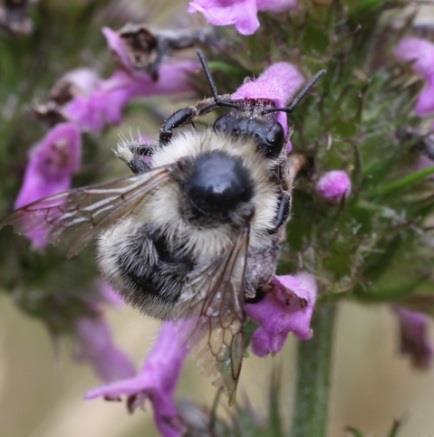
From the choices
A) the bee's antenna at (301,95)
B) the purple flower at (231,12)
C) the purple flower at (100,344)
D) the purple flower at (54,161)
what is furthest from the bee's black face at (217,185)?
the purple flower at (100,344)

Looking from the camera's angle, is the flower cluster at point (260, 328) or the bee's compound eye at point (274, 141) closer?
the bee's compound eye at point (274, 141)

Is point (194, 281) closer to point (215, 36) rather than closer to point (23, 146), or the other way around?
point (215, 36)

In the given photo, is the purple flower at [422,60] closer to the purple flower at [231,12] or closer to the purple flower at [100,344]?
the purple flower at [231,12]

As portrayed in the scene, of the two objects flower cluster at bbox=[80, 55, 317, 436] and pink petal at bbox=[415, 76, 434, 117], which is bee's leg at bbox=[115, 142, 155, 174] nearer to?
flower cluster at bbox=[80, 55, 317, 436]

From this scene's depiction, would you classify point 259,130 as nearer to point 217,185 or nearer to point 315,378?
point 217,185

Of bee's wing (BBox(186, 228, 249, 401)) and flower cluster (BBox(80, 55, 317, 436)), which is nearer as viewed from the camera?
bee's wing (BBox(186, 228, 249, 401))

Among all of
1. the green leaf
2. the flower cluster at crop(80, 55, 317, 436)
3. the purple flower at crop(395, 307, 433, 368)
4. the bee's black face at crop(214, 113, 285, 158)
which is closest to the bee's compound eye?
the bee's black face at crop(214, 113, 285, 158)
